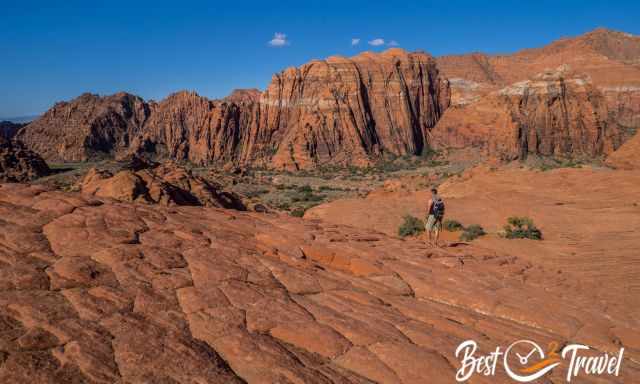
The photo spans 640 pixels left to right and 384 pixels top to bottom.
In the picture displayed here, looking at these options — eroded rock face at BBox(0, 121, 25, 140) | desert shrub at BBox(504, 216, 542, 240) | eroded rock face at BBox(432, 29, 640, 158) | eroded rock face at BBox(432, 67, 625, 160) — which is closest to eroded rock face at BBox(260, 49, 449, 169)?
eroded rock face at BBox(432, 29, 640, 158)

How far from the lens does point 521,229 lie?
635 inches

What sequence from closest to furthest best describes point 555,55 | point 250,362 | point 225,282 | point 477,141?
point 250,362, point 225,282, point 477,141, point 555,55

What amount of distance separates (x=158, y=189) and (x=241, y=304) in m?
13.5

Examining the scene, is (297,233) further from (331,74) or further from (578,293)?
(331,74)

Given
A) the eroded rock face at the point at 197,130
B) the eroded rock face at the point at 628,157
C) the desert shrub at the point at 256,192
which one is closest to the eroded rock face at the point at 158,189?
the desert shrub at the point at 256,192

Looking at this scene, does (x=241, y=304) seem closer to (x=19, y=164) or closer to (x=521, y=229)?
(x=521, y=229)

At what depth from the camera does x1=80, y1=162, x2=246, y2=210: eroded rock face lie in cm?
1611

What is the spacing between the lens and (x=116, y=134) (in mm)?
101500

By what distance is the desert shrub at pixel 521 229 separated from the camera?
1557 centimetres

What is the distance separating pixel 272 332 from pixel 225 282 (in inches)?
54.0

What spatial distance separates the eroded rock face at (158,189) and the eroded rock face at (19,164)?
31007mm

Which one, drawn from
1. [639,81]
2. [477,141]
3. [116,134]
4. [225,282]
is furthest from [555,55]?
[225,282]

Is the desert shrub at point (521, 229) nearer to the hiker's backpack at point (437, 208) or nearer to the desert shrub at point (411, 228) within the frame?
the desert shrub at point (411, 228)

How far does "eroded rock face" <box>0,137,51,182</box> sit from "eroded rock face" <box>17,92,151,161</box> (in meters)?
39.4
